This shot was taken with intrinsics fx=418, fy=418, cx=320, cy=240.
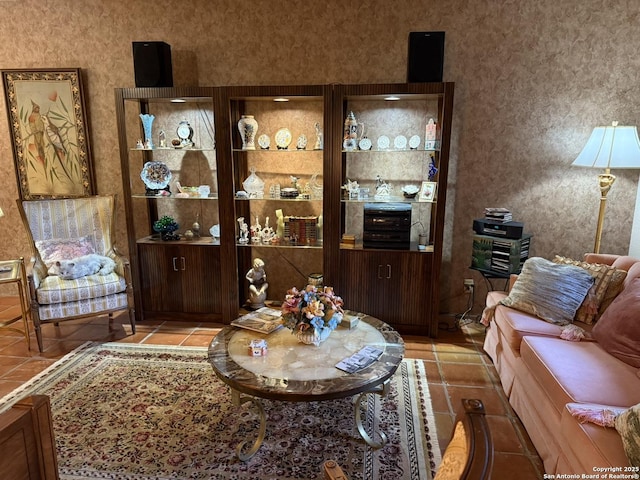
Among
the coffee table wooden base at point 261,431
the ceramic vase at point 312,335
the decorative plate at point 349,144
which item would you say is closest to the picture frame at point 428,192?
the decorative plate at point 349,144

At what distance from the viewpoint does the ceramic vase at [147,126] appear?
382cm

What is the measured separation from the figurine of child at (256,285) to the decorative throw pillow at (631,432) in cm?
298

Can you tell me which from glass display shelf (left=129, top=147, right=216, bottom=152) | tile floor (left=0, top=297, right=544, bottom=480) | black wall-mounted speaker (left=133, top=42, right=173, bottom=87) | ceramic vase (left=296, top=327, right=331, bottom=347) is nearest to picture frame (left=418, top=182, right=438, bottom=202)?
tile floor (left=0, top=297, right=544, bottom=480)

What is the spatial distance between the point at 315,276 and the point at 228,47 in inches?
90.2

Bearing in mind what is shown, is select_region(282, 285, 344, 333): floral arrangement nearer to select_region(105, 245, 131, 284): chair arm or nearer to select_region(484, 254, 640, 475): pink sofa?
select_region(484, 254, 640, 475): pink sofa

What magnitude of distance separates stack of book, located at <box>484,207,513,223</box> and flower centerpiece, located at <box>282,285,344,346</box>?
5.88 feet

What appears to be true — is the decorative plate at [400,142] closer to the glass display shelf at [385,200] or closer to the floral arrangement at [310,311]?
the glass display shelf at [385,200]

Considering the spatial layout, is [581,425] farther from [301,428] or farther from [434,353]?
[434,353]

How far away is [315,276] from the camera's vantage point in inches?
158

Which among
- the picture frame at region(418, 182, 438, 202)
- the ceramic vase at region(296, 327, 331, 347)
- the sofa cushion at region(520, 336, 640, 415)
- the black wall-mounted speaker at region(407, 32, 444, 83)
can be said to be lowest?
the sofa cushion at region(520, 336, 640, 415)

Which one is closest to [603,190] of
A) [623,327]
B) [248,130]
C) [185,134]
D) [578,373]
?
[623,327]

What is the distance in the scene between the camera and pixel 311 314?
236cm

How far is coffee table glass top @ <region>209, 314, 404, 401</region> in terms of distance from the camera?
2037mm

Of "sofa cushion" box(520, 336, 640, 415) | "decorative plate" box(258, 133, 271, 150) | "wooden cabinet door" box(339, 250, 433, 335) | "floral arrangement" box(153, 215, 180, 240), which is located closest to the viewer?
"sofa cushion" box(520, 336, 640, 415)
